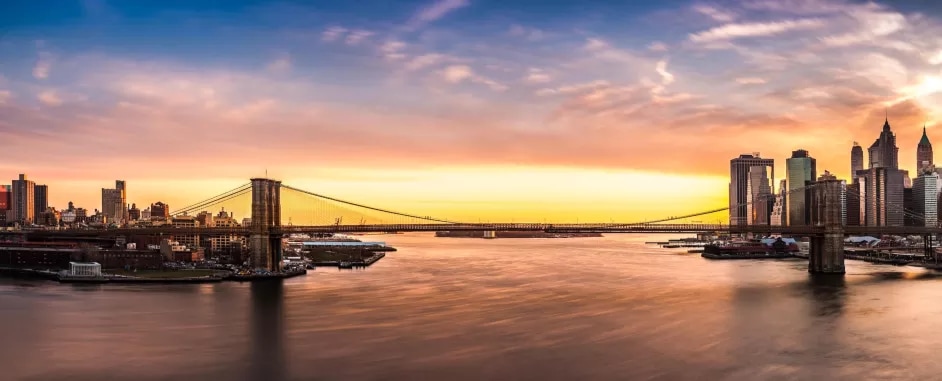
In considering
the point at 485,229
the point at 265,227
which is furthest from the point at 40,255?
the point at 485,229

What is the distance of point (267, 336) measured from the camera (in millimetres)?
20719

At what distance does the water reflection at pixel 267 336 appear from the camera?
658 inches

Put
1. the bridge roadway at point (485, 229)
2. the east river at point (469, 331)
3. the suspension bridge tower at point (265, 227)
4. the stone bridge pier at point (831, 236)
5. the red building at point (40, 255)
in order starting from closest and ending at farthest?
the east river at point (469, 331), the suspension bridge tower at point (265, 227), the stone bridge pier at point (831, 236), the bridge roadway at point (485, 229), the red building at point (40, 255)

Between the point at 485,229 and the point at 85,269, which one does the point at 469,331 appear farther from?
the point at 85,269

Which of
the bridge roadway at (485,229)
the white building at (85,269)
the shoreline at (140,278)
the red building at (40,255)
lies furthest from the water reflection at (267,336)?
the red building at (40,255)

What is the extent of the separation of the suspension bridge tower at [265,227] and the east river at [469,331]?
16.0 ft

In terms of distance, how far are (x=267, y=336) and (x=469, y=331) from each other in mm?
6120

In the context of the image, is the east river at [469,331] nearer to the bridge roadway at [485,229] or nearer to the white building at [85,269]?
the white building at [85,269]

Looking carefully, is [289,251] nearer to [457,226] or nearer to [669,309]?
[457,226]

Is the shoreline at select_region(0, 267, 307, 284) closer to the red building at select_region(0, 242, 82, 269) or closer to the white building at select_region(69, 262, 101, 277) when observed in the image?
the white building at select_region(69, 262, 101, 277)

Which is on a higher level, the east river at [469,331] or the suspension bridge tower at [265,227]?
the suspension bridge tower at [265,227]

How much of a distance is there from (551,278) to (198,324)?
2235cm

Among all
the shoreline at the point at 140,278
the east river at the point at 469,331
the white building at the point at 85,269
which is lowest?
the east river at the point at 469,331

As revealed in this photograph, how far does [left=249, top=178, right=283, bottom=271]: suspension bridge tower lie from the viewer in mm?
40312
